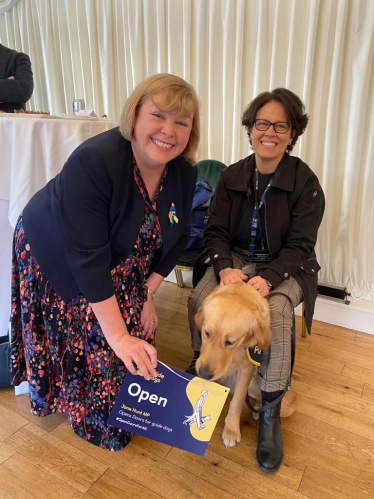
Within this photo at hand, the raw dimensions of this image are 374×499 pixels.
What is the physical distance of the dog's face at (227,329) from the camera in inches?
49.1

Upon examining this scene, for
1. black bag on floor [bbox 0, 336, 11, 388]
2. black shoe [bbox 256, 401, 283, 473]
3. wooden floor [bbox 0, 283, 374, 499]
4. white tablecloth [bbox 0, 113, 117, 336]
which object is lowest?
wooden floor [bbox 0, 283, 374, 499]

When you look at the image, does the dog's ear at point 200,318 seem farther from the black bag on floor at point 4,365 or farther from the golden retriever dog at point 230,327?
the black bag on floor at point 4,365

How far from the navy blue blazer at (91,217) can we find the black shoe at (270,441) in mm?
855

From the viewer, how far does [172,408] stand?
1.18m

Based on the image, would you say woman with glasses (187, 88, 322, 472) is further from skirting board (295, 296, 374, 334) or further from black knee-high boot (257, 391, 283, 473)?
skirting board (295, 296, 374, 334)

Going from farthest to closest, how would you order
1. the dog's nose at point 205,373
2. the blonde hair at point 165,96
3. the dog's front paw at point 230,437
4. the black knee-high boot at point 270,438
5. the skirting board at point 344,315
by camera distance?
1. the skirting board at point 344,315
2. the dog's front paw at point 230,437
3. the black knee-high boot at point 270,438
4. the dog's nose at point 205,373
5. the blonde hair at point 165,96

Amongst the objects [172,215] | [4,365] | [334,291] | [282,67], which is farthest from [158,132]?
[334,291]

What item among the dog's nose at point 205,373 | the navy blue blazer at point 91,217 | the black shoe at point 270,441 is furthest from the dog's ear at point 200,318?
the black shoe at point 270,441

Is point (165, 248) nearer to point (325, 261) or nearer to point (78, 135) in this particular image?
point (78, 135)

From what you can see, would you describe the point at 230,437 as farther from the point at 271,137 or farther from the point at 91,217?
the point at 271,137

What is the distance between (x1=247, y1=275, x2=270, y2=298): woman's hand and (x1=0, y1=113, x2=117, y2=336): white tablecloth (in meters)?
1.05

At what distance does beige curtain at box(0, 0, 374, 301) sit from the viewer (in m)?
2.02

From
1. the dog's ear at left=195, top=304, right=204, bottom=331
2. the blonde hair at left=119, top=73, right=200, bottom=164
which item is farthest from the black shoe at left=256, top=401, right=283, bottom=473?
the blonde hair at left=119, top=73, right=200, bottom=164

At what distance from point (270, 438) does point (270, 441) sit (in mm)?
11
